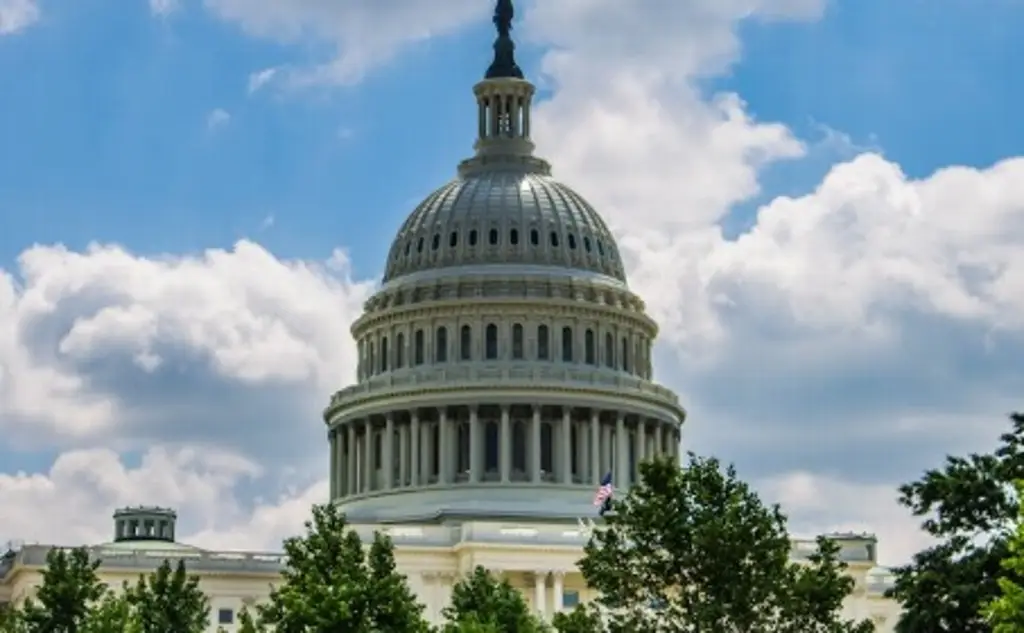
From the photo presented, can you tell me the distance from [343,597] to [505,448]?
93309 millimetres

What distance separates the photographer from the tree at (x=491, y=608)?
11119 centimetres

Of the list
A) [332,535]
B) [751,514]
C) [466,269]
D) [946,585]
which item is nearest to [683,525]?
[751,514]

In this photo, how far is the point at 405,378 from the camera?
191625 mm

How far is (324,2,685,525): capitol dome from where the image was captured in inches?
7416

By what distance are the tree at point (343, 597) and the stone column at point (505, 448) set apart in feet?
275

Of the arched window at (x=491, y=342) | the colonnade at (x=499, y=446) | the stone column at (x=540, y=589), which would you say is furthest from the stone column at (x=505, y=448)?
the stone column at (x=540, y=589)

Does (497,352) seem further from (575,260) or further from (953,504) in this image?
(953,504)

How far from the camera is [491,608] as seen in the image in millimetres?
116938

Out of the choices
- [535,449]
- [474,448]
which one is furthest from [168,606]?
[535,449]

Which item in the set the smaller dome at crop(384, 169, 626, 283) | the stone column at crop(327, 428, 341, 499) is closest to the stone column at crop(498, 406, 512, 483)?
the smaller dome at crop(384, 169, 626, 283)

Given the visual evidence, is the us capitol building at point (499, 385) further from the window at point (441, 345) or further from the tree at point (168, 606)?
the tree at point (168, 606)

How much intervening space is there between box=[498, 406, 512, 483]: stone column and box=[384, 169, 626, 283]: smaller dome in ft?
43.1

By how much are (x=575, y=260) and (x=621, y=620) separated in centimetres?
11458

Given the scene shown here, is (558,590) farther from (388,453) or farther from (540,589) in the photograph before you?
(388,453)
